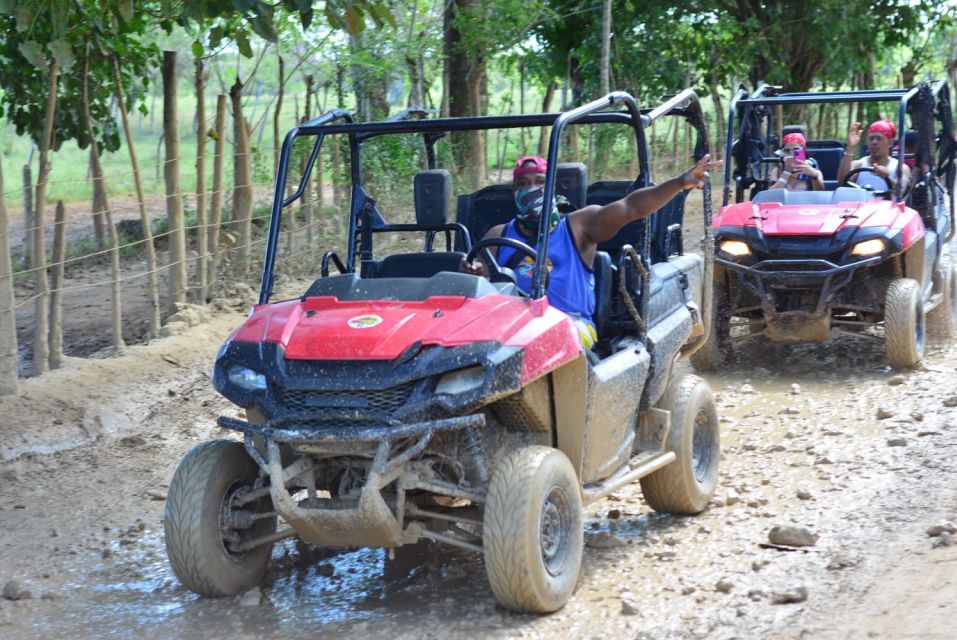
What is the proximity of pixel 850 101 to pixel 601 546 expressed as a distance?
532cm

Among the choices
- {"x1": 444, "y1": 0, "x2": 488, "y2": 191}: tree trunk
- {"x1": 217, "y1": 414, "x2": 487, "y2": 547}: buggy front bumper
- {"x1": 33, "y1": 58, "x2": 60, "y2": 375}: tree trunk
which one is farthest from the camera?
{"x1": 444, "y1": 0, "x2": 488, "y2": 191}: tree trunk

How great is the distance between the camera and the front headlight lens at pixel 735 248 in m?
8.81

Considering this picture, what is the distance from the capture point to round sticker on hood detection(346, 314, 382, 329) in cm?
472

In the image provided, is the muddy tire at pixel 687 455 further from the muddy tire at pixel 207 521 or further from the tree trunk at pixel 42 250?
the tree trunk at pixel 42 250

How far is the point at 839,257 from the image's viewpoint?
862 centimetres

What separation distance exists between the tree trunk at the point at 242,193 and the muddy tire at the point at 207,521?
6.26 m

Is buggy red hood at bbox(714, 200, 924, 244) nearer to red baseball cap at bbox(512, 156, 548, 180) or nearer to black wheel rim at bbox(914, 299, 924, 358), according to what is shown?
black wheel rim at bbox(914, 299, 924, 358)

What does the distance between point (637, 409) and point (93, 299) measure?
320 inches

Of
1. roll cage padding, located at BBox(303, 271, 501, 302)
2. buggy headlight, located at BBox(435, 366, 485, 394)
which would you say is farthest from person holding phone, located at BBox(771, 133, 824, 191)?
buggy headlight, located at BBox(435, 366, 485, 394)

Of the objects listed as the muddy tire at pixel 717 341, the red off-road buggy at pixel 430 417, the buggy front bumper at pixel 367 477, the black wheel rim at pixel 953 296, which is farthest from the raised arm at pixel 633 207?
the black wheel rim at pixel 953 296

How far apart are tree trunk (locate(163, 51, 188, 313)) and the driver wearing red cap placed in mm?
5228

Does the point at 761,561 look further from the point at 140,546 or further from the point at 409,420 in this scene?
the point at 140,546

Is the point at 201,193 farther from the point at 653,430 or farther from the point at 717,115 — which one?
the point at 717,115

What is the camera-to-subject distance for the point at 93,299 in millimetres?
12406
